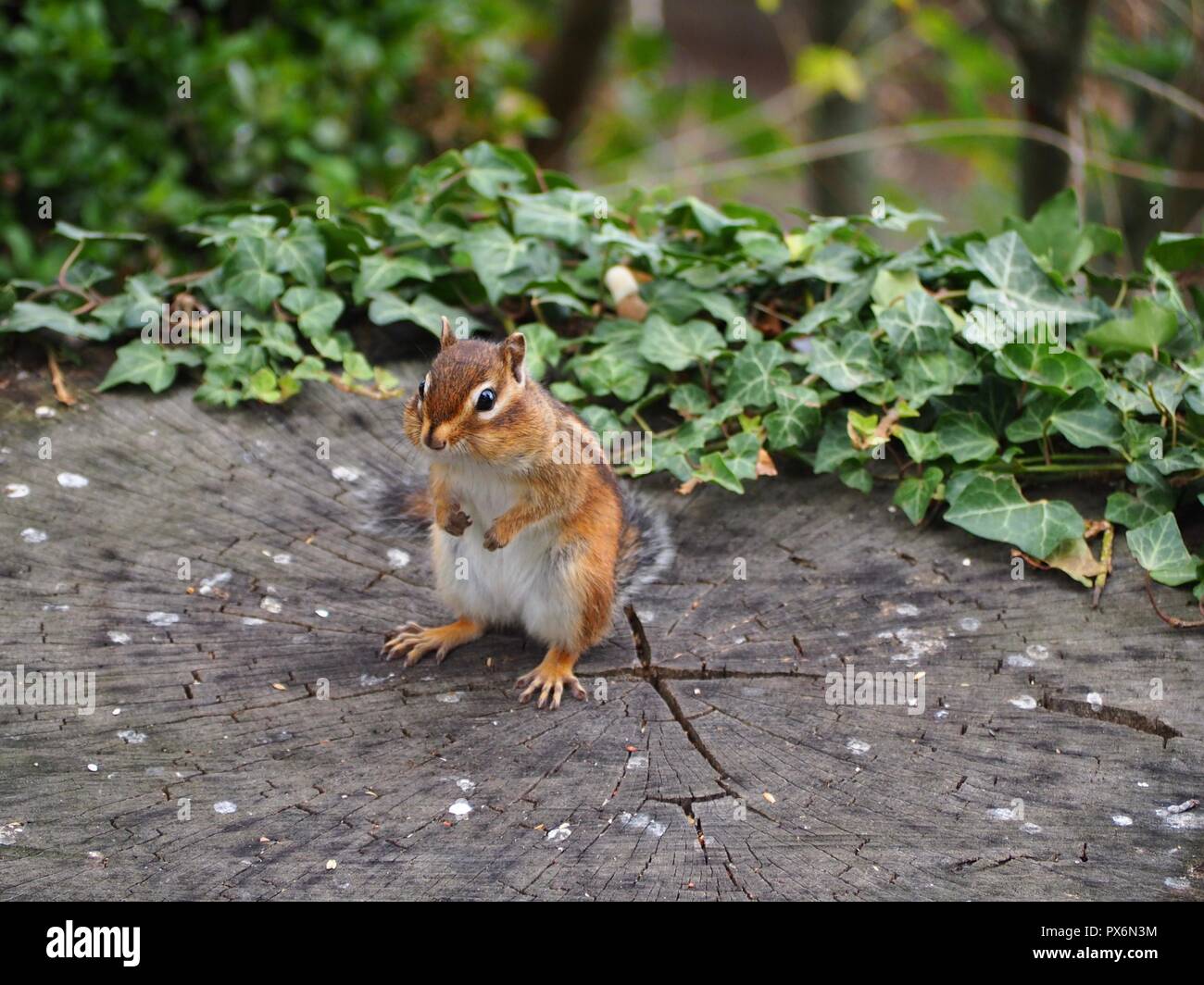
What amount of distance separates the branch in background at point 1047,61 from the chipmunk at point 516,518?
2.96 meters

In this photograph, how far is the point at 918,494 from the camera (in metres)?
3.34

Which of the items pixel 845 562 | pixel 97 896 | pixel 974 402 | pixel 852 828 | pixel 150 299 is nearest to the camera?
pixel 97 896

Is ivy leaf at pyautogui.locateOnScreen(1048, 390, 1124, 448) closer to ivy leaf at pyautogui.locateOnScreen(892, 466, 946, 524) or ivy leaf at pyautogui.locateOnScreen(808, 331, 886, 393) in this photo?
ivy leaf at pyautogui.locateOnScreen(892, 466, 946, 524)

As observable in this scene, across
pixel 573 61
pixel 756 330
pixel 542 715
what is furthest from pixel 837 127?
pixel 542 715

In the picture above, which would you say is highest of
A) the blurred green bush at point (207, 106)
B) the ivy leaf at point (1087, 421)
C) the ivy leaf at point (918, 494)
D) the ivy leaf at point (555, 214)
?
the blurred green bush at point (207, 106)

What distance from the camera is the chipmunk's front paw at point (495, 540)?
2.94 meters

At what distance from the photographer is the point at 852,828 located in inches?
95.8

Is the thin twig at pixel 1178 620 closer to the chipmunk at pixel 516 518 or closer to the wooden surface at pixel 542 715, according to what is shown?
the wooden surface at pixel 542 715

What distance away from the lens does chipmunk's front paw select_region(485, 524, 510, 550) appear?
2.94 metres

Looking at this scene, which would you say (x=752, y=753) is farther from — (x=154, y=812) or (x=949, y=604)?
(x=154, y=812)

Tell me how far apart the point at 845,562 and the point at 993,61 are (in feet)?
18.8

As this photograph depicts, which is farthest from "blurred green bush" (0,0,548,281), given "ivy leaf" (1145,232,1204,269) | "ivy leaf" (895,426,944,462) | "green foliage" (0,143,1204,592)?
"ivy leaf" (1145,232,1204,269)

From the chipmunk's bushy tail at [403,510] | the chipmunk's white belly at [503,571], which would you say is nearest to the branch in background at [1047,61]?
the chipmunk's bushy tail at [403,510]

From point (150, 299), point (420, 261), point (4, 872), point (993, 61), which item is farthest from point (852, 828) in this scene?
point (993, 61)
